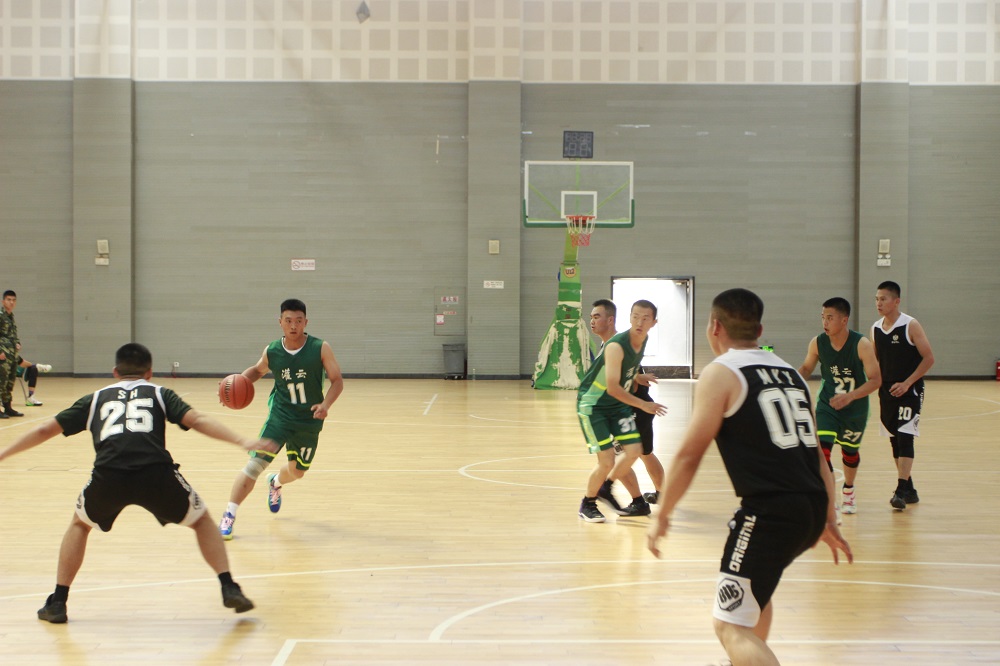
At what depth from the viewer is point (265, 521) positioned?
680 centimetres

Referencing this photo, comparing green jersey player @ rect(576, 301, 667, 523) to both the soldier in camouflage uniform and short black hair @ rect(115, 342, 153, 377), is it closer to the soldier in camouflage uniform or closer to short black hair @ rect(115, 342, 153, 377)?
short black hair @ rect(115, 342, 153, 377)

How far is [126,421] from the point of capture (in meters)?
4.35

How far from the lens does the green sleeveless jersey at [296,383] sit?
6.52 metres

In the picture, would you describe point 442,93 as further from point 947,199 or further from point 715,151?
point 947,199

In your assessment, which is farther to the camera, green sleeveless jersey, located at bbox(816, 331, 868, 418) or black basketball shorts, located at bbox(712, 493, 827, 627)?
green sleeveless jersey, located at bbox(816, 331, 868, 418)

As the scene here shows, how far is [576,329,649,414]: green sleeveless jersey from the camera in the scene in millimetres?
6809

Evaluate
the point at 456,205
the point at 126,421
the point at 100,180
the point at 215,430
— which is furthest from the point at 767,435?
the point at 100,180

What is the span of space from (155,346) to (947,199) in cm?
1789

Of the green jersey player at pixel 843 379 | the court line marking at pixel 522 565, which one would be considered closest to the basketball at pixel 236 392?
the court line marking at pixel 522 565

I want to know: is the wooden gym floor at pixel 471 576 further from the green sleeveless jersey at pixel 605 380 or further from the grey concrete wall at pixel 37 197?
the grey concrete wall at pixel 37 197

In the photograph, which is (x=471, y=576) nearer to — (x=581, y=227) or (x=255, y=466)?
(x=255, y=466)

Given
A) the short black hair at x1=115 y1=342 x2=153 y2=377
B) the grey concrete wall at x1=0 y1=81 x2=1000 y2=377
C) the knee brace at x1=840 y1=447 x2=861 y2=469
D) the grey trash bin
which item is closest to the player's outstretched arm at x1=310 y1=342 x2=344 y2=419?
the short black hair at x1=115 y1=342 x2=153 y2=377

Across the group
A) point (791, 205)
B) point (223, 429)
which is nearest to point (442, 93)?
point (791, 205)

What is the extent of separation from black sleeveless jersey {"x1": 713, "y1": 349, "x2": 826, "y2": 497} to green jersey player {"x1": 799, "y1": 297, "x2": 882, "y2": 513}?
12.6ft
